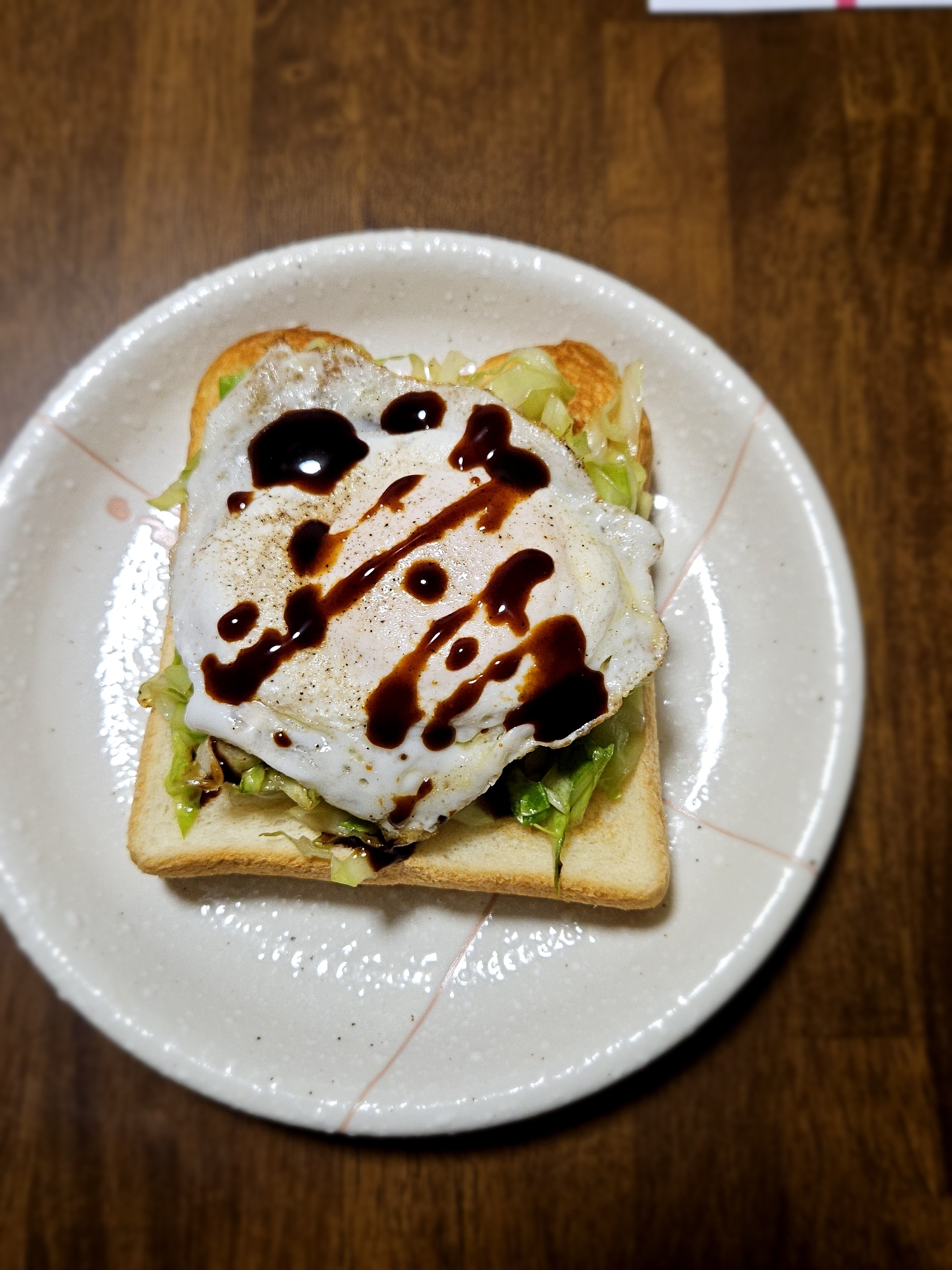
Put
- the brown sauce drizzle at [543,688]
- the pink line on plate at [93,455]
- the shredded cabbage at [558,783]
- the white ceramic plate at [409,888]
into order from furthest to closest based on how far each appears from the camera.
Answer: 1. the pink line on plate at [93,455]
2. the white ceramic plate at [409,888]
3. the shredded cabbage at [558,783]
4. the brown sauce drizzle at [543,688]

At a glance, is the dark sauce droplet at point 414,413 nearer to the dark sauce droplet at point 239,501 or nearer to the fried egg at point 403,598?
the fried egg at point 403,598

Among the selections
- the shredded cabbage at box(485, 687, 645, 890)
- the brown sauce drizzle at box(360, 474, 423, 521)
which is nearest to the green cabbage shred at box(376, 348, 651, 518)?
the brown sauce drizzle at box(360, 474, 423, 521)

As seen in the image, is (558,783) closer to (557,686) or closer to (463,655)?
(557,686)

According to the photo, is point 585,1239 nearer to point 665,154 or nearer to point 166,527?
point 166,527

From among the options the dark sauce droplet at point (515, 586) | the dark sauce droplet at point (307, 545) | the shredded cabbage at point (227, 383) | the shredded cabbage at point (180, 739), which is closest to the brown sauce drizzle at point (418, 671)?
the dark sauce droplet at point (515, 586)

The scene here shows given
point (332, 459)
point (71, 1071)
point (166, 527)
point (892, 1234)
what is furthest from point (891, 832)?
point (71, 1071)

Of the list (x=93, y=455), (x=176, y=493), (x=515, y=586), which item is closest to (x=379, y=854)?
(x=515, y=586)
